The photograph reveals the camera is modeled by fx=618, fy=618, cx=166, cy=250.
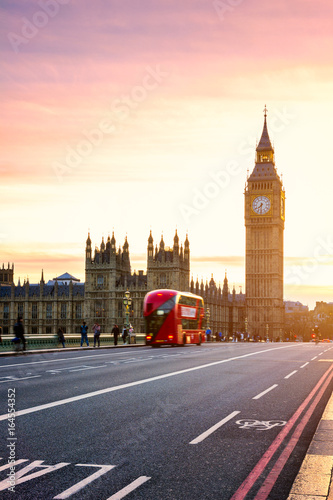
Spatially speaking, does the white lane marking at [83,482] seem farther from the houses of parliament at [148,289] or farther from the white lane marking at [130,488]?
the houses of parliament at [148,289]

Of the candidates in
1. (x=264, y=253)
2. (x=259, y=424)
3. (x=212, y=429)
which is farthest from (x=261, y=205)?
(x=212, y=429)

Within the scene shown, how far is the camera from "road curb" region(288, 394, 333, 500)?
6.36 meters

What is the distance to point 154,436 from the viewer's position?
9.39 meters

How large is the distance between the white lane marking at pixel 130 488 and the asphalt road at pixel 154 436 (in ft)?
0.03

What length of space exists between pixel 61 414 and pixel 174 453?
357 centimetres

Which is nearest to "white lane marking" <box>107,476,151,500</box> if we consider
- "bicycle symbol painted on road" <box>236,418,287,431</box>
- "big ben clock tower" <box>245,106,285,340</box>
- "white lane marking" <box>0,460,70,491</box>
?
→ "white lane marking" <box>0,460,70,491</box>

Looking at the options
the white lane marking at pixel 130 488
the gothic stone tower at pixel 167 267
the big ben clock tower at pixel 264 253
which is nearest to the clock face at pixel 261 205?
the big ben clock tower at pixel 264 253

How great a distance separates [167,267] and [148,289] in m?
5.28

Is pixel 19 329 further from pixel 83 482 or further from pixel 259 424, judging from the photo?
pixel 83 482

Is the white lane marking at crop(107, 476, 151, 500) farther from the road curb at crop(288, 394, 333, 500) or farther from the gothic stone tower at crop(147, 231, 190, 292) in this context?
the gothic stone tower at crop(147, 231, 190, 292)

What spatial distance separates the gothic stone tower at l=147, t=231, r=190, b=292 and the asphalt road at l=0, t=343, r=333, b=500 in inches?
3695

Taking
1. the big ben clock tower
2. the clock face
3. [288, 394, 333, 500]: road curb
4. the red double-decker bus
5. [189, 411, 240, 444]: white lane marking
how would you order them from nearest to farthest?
[288, 394, 333, 500]: road curb < [189, 411, 240, 444]: white lane marking < the red double-decker bus < the big ben clock tower < the clock face

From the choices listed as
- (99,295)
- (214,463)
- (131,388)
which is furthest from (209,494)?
(99,295)

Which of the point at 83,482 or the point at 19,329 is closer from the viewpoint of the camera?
the point at 83,482
